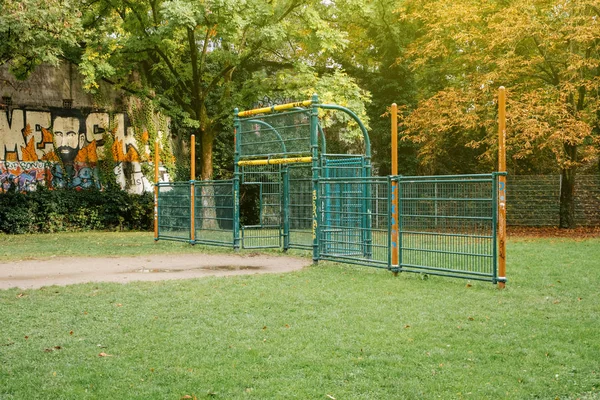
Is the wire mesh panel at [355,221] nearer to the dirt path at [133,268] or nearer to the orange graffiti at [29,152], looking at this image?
the dirt path at [133,268]

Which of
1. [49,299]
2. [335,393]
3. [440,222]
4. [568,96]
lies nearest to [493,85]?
[568,96]

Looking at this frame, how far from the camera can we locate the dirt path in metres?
10.5

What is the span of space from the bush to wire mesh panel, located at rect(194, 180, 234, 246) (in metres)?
7.14

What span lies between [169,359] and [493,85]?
2049 centimetres

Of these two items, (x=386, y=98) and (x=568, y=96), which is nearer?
(x=568, y=96)

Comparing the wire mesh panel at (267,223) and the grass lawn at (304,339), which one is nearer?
the grass lawn at (304,339)

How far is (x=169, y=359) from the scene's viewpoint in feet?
18.7

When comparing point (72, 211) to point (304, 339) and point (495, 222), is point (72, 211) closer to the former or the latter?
point (495, 222)

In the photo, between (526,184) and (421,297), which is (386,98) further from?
(421,297)

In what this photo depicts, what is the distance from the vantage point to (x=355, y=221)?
480 inches

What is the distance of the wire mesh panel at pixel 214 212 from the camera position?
15.5 m

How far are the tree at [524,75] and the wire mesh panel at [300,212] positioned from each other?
9.01 meters

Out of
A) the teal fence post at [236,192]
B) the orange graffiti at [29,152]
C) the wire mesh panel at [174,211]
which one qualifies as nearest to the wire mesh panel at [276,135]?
the teal fence post at [236,192]

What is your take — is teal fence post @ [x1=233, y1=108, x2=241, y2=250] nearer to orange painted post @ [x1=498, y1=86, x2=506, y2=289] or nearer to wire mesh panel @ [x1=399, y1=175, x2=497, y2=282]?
wire mesh panel @ [x1=399, y1=175, x2=497, y2=282]
